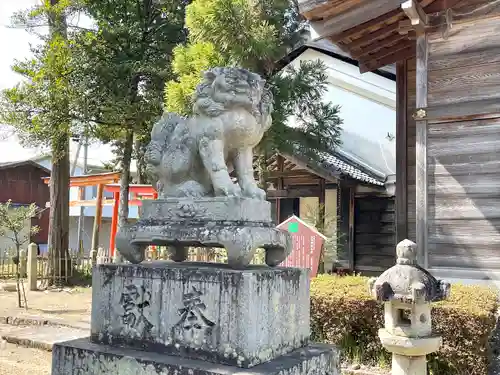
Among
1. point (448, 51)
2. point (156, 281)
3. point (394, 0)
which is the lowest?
point (156, 281)

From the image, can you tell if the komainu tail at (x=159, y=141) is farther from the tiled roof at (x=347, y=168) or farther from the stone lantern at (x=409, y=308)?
the tiled roof at (x=347, y=168)

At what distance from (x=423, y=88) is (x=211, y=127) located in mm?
5064

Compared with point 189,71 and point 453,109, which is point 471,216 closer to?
point 453,109

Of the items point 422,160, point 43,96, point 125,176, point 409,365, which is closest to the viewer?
point 409,365

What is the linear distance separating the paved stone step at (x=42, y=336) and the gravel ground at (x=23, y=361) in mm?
79

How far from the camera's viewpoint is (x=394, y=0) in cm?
677

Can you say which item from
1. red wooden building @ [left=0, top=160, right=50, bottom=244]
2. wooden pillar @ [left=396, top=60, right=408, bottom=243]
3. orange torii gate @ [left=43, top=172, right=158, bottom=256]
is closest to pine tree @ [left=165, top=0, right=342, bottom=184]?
wooden pillar @ [left=396, top=60, right=408, bottom=243]

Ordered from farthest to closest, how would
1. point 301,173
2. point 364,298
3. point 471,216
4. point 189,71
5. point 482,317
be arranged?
point 301,173 → point 189,71 → point 471,216 → point 364,298 → point 482,317

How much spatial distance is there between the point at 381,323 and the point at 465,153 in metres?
2.54

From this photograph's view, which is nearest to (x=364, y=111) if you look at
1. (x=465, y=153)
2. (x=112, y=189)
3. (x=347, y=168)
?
(x=347, y=168)

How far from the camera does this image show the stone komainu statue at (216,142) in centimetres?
280

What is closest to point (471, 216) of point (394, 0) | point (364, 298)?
point (364, 298)

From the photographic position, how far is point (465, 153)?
6832 millimetres

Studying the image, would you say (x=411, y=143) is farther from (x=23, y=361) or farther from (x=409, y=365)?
(x=23, y=361)
